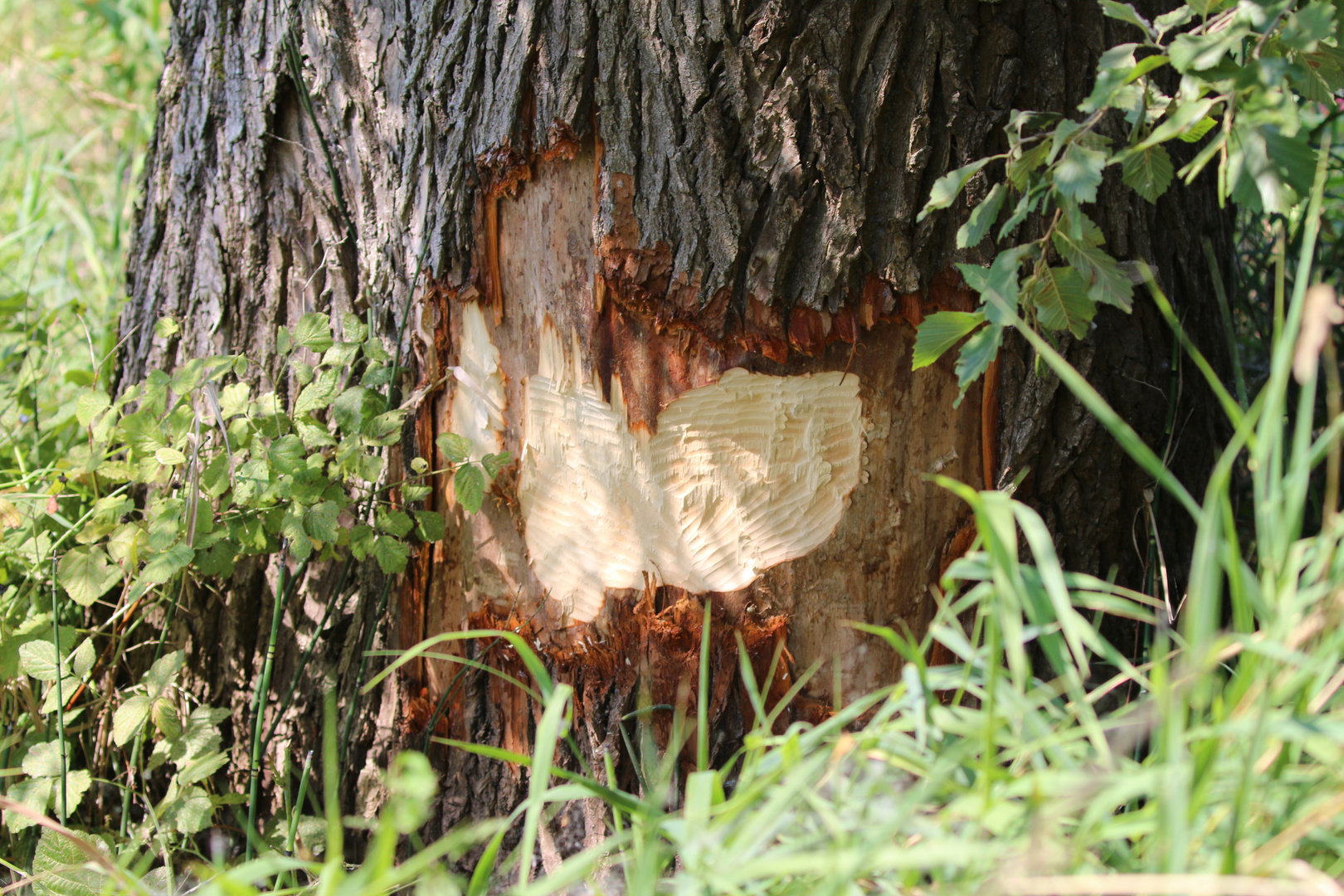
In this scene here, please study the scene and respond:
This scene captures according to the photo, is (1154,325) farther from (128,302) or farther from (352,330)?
(128,302)

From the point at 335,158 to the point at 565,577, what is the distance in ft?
2.94

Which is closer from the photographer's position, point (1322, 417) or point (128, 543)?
point (128, 543)

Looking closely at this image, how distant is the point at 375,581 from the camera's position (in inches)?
66.7

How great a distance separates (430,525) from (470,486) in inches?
4.7

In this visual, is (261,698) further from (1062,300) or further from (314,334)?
(1062,300)

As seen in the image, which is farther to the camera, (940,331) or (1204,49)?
(940,331)

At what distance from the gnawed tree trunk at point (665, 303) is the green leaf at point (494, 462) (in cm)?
10

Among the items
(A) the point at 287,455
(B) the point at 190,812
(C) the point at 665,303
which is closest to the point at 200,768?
(B) the point at 190,812

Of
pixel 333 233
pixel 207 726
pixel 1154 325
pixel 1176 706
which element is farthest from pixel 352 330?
pixel 1154 325

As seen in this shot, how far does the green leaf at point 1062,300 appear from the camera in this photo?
1170 mm

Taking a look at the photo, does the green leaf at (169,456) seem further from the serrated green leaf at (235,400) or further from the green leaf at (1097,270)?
the green leaf at (1097,270)

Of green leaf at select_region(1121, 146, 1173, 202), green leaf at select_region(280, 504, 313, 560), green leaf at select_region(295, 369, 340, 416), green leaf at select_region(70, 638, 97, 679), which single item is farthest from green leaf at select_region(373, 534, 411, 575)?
green leaf at select_region(1121, 146, 1173, 202)

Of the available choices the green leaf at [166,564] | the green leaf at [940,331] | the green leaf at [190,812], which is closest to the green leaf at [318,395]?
the green leaf at [166,564]

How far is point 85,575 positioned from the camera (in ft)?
4.80
